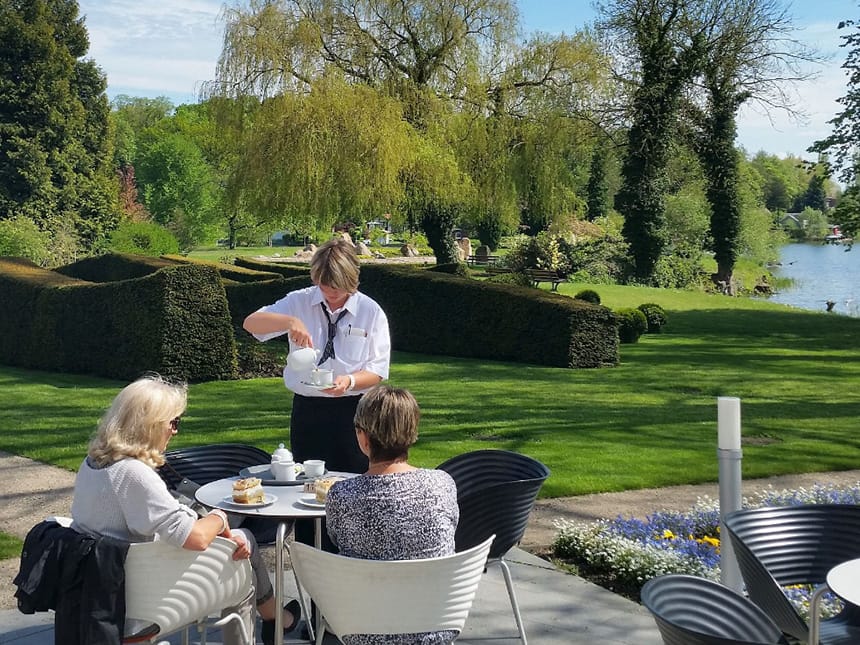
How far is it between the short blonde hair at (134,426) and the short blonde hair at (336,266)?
4.01 ft

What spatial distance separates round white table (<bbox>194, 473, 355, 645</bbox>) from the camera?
11.9 ft

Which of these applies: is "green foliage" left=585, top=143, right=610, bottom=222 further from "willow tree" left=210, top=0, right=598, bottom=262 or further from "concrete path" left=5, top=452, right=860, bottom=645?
"concrete path" left=5, top=452, right=860, bottom=645

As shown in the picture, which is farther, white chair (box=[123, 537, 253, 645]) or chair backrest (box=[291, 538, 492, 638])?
white chair (box=[123, 537, 253, 645])

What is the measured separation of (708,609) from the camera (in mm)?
2859

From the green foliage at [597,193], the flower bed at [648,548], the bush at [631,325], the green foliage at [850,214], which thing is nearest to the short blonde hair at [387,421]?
the flower bed at [648,548]

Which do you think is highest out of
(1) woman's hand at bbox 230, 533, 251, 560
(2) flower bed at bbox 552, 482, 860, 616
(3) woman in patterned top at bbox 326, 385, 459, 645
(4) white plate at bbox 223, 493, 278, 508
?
(3) woman in patterned top at bbox 326, 385, 459, 645

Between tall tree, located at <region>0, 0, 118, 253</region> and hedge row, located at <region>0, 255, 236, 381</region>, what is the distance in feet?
59.6

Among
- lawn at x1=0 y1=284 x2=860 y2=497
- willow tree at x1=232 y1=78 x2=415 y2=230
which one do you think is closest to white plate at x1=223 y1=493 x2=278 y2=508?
lawn at x1=0 y1=284 x2=860 y2=497

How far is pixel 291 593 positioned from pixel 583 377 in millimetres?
9309

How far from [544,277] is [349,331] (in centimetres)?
2492

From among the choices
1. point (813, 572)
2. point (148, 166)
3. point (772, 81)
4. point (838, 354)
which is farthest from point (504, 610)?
point (148, 166)

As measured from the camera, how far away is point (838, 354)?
17.0 meters

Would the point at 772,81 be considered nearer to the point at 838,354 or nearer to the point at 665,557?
the point at 838,354

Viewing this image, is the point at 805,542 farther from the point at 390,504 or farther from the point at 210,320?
the point at 210,320
